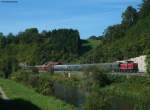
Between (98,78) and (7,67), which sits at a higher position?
(7,67)

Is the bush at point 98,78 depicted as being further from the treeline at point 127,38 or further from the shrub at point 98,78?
the treeline at point 127,38

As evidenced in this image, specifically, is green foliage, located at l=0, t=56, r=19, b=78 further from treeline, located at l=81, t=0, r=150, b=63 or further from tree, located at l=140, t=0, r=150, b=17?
tree, located at l=140, t=0, r=150, b=17

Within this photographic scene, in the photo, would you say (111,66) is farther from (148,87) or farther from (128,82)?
(148,87)

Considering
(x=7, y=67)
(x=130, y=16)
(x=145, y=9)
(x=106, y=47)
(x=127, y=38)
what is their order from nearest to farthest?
(x=7, y=67), (x=127, y=38), (x=106, y=47), (x=145, y=9), (x=130, y=16)

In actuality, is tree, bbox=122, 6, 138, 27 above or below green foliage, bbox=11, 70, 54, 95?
above

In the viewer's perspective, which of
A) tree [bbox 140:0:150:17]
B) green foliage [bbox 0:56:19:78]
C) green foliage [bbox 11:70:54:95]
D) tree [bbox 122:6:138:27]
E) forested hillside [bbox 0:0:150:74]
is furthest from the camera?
tree [bbox 122:6:138:27]

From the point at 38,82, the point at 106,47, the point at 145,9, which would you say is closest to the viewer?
the point at 38,82

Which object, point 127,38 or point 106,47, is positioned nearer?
point 127,38

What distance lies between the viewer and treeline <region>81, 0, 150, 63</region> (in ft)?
418

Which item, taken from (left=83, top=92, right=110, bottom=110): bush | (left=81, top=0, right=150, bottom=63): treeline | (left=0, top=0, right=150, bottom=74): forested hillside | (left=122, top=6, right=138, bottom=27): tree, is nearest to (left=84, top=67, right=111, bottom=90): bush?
(left=81, top=0, right=150, bottom=63): treeline

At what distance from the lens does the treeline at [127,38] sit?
127506 mm

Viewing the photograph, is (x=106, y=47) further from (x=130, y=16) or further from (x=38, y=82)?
(x=38, y=82)

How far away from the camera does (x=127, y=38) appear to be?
484 feet

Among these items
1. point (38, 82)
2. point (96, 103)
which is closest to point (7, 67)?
point (38, 82)
